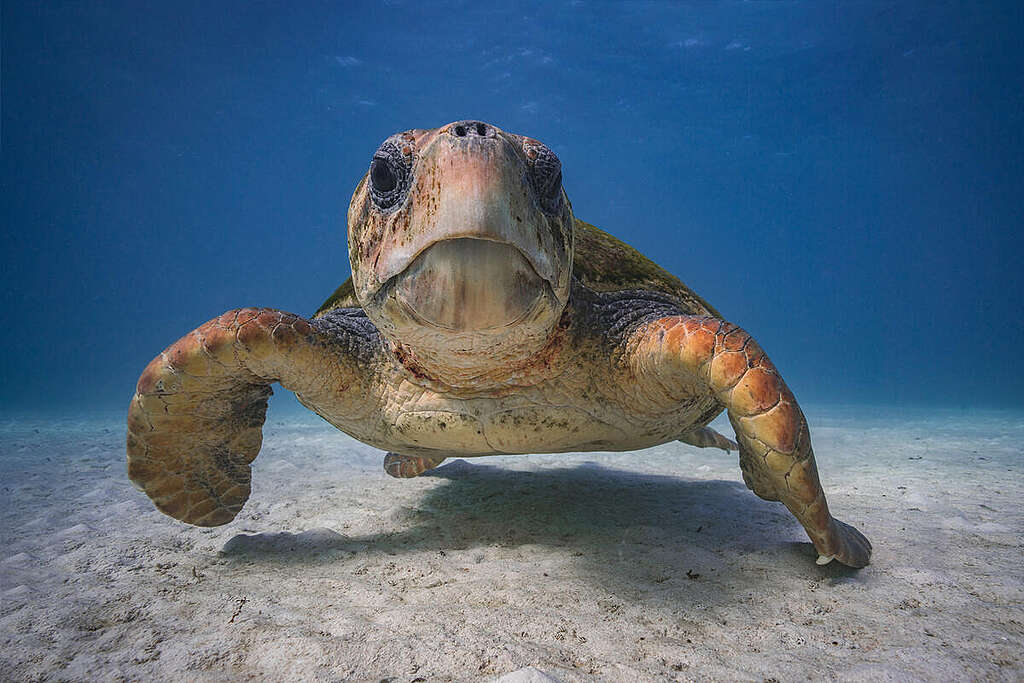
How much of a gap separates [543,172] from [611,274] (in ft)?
3.55

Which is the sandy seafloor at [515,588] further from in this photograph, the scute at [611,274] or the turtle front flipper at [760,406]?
the scute at [611,274]

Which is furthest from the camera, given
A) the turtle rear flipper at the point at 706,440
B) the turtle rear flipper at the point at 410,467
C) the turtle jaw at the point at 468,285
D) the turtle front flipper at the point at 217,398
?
the turtle rear flipper at the point at 706,440

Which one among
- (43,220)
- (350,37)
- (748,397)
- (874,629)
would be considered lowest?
(874,629)

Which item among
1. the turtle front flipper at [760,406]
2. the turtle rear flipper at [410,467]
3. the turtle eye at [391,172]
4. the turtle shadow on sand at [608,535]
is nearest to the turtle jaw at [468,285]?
the turtle eye at [391,172]

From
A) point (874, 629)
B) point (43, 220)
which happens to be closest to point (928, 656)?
point (874, 629)

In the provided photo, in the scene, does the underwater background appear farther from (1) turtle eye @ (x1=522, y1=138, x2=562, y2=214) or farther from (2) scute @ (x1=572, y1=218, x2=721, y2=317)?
(1) turtle eye @ (x1=522, y1=138, x2=562, y2=214)

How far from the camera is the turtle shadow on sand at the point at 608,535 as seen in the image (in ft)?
6.87

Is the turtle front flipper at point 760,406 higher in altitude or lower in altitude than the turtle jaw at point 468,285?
lower

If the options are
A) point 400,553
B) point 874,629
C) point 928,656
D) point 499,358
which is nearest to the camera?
point 928,656

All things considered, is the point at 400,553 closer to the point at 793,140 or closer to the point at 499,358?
the point at 499,358

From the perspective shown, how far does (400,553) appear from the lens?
2461 mm

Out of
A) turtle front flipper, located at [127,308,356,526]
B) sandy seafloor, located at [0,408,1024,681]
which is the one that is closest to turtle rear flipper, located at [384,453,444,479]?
sandy seafloor, located at [0,408,1024,681]

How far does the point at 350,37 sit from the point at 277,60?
626cm

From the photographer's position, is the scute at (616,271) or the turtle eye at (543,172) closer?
the turtle eye at (543,172)
